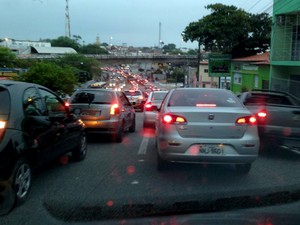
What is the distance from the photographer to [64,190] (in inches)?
240

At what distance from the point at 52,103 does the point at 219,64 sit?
38.6 meters

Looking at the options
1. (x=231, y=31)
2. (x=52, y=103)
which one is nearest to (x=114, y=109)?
(x=52, y=103)

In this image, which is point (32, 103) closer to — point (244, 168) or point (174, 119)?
point (174, 119)

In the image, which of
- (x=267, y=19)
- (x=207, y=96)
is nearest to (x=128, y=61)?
(x=267, y=19)

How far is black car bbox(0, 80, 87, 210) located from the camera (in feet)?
16.8

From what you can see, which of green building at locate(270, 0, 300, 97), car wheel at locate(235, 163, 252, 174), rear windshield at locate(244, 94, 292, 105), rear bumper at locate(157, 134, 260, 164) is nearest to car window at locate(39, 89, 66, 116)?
rear bumper at locate(157, 134, 260, 164)

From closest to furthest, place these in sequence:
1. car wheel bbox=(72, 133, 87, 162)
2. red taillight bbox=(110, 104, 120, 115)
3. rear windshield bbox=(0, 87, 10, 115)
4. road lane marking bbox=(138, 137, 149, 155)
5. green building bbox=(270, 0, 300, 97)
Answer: rear windshield bbox=(0, 87, 10, 115) → car wheel bbox=(72, 133, 87, 162) → road lane marking bbox=(138, 137, 149, 155) → red taillight bbox=(110, 104, 120, 115) → green building bbox=(270, 0, 300, 97)

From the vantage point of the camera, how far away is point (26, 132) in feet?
18.3

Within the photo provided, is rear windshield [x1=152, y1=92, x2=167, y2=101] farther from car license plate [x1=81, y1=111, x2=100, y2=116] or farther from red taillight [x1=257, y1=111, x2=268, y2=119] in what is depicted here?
red taillight [x1=257, y1=111, x2=268, y2=119]

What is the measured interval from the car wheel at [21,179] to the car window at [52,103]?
51.9 inches

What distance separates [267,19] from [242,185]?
126 feet

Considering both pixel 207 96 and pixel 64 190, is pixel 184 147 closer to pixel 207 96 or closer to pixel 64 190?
pixel 207 96

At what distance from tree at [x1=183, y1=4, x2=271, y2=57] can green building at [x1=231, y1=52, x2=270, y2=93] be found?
71.8 inches

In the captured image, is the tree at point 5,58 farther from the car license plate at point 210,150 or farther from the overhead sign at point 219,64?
the car license plate at point 210,150
